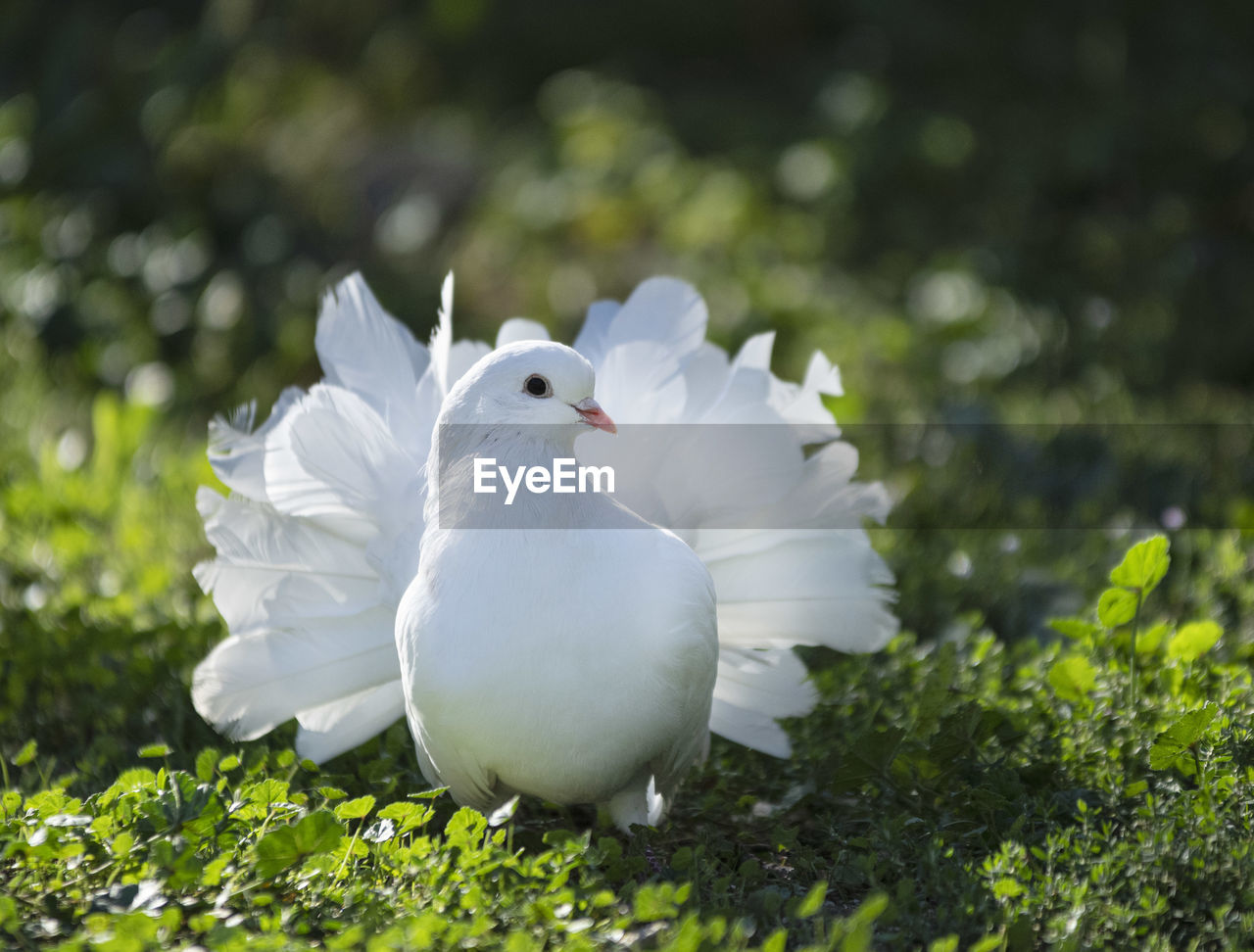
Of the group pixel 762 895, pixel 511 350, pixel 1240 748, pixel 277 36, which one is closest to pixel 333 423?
pixel 511 350

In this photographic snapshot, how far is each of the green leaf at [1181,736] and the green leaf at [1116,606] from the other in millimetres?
264

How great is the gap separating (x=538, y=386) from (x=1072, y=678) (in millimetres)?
1149

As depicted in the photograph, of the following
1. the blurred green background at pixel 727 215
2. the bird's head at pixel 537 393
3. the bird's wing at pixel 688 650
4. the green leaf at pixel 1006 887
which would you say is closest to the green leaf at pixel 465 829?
the bird's wing at pixel 688 650

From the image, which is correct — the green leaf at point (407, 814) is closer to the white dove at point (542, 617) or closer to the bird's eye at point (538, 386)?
the white dove at point (542, 617)

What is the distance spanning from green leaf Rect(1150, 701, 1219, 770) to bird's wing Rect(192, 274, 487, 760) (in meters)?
1.35

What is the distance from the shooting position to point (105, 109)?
588 cm

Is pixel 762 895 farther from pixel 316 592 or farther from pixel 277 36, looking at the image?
pixel 277 36

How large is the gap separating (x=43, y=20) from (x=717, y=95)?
371cm

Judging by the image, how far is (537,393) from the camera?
2064 mm

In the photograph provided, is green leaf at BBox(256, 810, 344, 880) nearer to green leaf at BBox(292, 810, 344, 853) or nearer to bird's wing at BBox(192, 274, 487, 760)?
green leaf at BBox(292, 810, 344, 853)

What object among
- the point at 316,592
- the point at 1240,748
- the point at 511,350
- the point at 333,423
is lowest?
the point at 1240,748

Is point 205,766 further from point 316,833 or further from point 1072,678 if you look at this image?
point 1072,678

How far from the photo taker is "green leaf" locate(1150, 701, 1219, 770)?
6.81ft

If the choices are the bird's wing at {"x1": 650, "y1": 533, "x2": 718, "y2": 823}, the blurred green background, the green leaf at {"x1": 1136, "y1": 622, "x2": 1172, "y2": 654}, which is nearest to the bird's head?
the bird's wing at {"x1": 650, "y1": 533, "x2": 718, "y2": 823}
